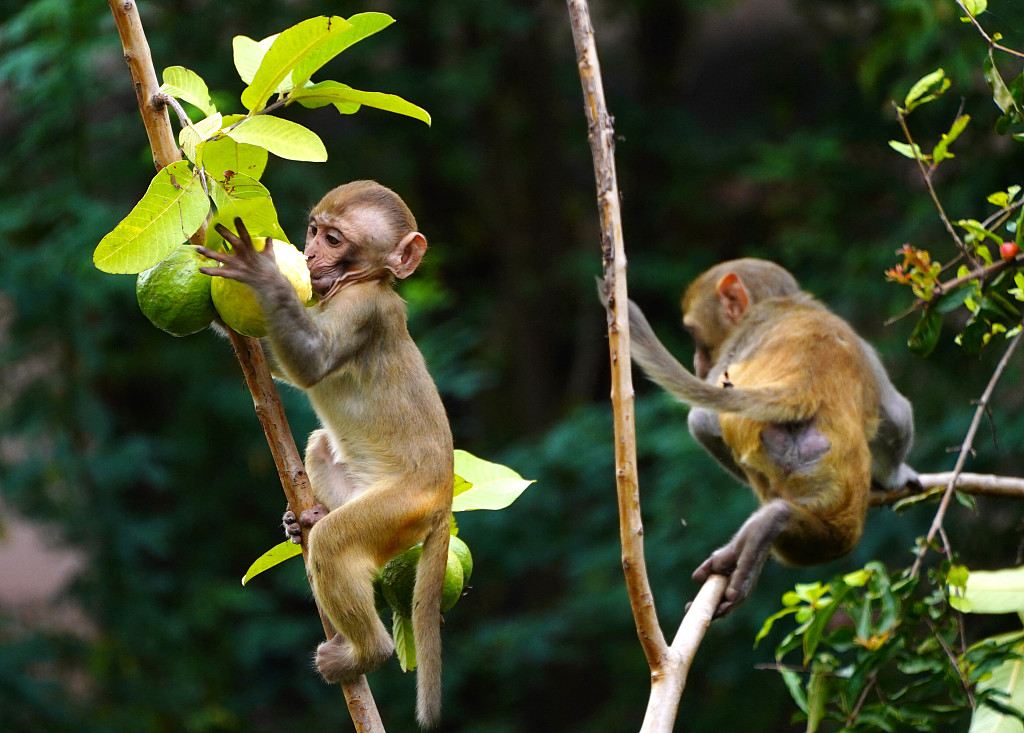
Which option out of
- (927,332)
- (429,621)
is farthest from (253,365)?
(927,332)

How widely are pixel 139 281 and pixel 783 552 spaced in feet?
9.22

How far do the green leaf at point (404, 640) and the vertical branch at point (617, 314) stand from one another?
63 centimetres

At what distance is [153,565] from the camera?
326 inches

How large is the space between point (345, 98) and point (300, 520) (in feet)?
2.92

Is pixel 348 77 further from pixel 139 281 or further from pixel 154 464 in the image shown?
pixel 139 281

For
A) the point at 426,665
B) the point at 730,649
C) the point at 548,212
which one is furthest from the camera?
the point at 548,212

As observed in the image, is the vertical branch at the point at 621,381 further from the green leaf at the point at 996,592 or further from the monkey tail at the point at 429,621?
the green leaf at the point at 996,592

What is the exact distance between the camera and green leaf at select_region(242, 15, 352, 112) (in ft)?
6.40

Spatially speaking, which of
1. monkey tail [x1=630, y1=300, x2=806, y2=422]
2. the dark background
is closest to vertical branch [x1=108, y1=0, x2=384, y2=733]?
monkey tail [x1=630, y1=300, x2=806, y2=422]

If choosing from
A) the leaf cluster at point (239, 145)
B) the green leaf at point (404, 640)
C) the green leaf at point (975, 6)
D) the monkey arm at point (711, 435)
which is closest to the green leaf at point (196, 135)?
the leaf cluster at point (239, 145)

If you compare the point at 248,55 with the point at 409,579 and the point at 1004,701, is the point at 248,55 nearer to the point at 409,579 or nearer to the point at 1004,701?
the point at 409,579

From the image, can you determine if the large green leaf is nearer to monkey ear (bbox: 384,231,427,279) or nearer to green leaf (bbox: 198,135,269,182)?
monkey ear (bbox: 384,231,427,279)

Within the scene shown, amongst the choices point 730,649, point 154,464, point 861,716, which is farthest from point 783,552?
point 154,464

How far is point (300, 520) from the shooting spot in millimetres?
2254
